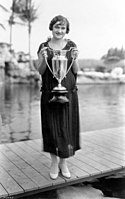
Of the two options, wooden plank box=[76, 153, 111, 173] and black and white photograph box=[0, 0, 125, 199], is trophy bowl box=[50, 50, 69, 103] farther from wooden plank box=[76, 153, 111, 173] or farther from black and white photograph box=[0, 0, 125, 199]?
wooden plank box=[76, 153, 111, 173]

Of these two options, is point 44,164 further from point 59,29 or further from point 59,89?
point 59,29

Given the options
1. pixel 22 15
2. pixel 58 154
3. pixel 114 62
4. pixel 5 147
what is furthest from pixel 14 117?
pixel 114 62

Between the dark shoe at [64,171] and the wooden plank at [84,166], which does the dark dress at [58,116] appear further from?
the wooden plank at [84,166]

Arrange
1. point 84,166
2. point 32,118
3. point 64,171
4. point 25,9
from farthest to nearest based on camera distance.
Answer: point 25,9, point 32,118, point 84,166, point 64,171

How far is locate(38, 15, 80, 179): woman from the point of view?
8.38ft

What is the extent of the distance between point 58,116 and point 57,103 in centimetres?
12

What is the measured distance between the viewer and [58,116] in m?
2.61

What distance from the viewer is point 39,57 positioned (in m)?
2.56

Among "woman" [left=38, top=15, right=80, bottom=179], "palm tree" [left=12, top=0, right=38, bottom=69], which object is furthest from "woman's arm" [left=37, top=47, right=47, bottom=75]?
"palm tree" [left=12, top=0, right=38, bottom=69]

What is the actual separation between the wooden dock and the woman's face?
1157mm

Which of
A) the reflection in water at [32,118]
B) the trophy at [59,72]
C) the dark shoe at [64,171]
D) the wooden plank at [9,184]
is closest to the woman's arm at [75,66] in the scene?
the trophy at [59,72]

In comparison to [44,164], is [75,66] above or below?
above

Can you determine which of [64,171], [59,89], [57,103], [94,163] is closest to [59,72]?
[59,89]

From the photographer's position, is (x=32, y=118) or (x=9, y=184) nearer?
(x=9, y=184)
